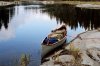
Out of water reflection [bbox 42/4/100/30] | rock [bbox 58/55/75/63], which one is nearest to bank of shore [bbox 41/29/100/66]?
rock [bbox 58/55/75/63]

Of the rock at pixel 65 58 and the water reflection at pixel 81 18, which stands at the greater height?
the rock at pixel 65 58

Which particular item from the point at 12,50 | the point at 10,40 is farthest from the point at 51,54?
the point at 10,40

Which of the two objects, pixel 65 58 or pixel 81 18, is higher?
pixel 65 58

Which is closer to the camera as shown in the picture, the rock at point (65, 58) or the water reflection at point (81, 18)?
the rock at point (65, 58)

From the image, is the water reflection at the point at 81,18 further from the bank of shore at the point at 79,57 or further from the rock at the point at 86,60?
the rock at the point at 86,60

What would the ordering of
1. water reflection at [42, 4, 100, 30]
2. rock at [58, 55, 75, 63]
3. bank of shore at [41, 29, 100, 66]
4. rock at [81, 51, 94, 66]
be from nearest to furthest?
rock at [81, 51, 94, 66]
bank of shore at [41, 29, 100, 66]
rock at [58, 55, 75, 63]
water reflection at [42, 4, 100, 30]

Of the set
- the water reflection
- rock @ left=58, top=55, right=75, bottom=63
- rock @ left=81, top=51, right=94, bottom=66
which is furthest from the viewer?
the water reflection

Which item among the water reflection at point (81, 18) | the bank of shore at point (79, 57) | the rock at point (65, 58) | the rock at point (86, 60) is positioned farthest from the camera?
the water reflection at point (81, 18)

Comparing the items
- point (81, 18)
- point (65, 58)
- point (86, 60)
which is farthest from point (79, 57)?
point (81, 18)

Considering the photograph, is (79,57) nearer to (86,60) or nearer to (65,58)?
(86,60)

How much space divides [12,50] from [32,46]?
4084 mm

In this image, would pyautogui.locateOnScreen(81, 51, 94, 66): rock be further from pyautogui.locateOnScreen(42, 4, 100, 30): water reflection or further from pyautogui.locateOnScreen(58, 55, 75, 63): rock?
pyautogui.locateOnScreen(42, 4, 100, 30): water reflection

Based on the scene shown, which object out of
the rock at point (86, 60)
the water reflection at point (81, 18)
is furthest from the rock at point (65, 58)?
the water reflection at point (81, 18)

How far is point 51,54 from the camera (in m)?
37.7
